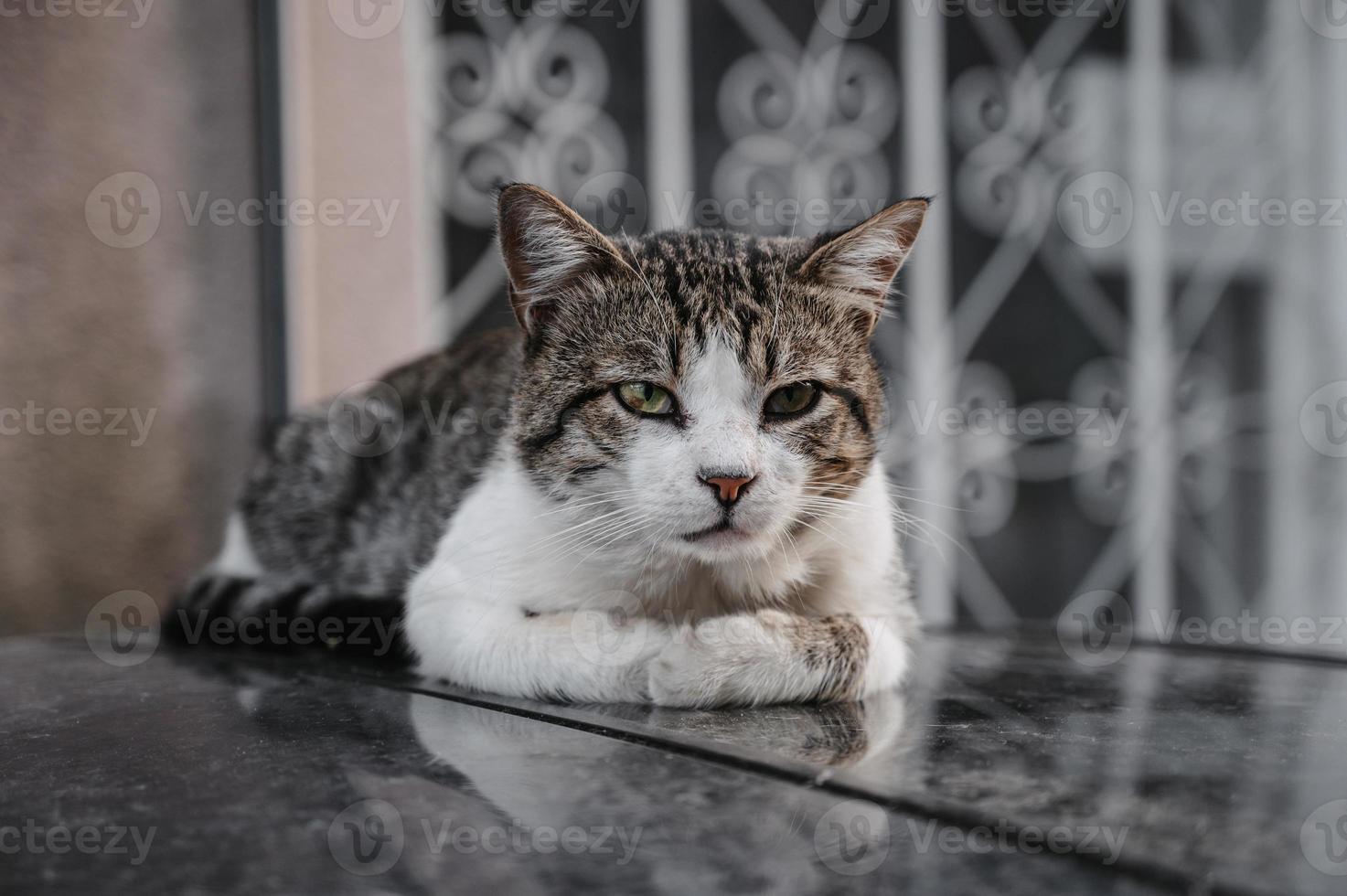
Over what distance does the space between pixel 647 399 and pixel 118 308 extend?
147 cm

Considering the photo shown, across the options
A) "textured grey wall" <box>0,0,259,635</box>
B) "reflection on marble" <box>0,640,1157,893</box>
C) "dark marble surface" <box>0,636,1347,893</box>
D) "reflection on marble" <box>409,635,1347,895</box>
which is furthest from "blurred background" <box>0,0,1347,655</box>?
"reflection on marble" <box>0,640,1157,893</box>

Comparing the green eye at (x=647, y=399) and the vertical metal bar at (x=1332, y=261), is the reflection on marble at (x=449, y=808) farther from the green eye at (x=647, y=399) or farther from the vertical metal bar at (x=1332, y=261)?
the vertical metal bar at (x=1332, y=261)

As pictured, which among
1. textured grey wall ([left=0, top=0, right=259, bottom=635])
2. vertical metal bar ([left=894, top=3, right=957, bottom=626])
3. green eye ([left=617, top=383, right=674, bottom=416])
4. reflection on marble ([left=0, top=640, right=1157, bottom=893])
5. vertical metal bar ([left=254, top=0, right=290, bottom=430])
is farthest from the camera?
vertical metal bar ([left=894, top=3, right=957, bottom=626])

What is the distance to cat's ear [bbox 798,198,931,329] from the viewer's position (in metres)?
1.38

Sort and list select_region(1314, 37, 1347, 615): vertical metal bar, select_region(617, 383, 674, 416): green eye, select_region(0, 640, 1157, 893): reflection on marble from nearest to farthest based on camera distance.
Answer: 1. select_region(0, 640, 1157, 893): reflection on marble
2. select_region(617, 383, 674, 416): green eye
3. select_region(1314, 37, 1347, 615): vertical metal bar

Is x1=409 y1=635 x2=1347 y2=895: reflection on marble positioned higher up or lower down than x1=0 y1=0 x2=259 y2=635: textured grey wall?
lower down

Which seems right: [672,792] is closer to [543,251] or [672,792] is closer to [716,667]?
[716,667]

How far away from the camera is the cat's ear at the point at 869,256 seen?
1.38 metres

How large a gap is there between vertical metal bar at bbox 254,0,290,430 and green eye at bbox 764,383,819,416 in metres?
1.50

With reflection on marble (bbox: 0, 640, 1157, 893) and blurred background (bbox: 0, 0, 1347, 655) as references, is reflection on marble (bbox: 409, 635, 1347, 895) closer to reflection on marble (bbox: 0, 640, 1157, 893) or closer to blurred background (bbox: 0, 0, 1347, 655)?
reflection on marble (bbox: 0, 640, 1157, 893)

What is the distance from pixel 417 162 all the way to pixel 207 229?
493 mm

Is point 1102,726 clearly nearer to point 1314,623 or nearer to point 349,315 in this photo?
point 349,315

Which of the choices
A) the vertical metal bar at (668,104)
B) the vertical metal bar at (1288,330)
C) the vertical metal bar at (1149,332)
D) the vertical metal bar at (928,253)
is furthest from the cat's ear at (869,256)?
the vertical metal bar at (1288,330)

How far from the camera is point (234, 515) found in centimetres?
216
